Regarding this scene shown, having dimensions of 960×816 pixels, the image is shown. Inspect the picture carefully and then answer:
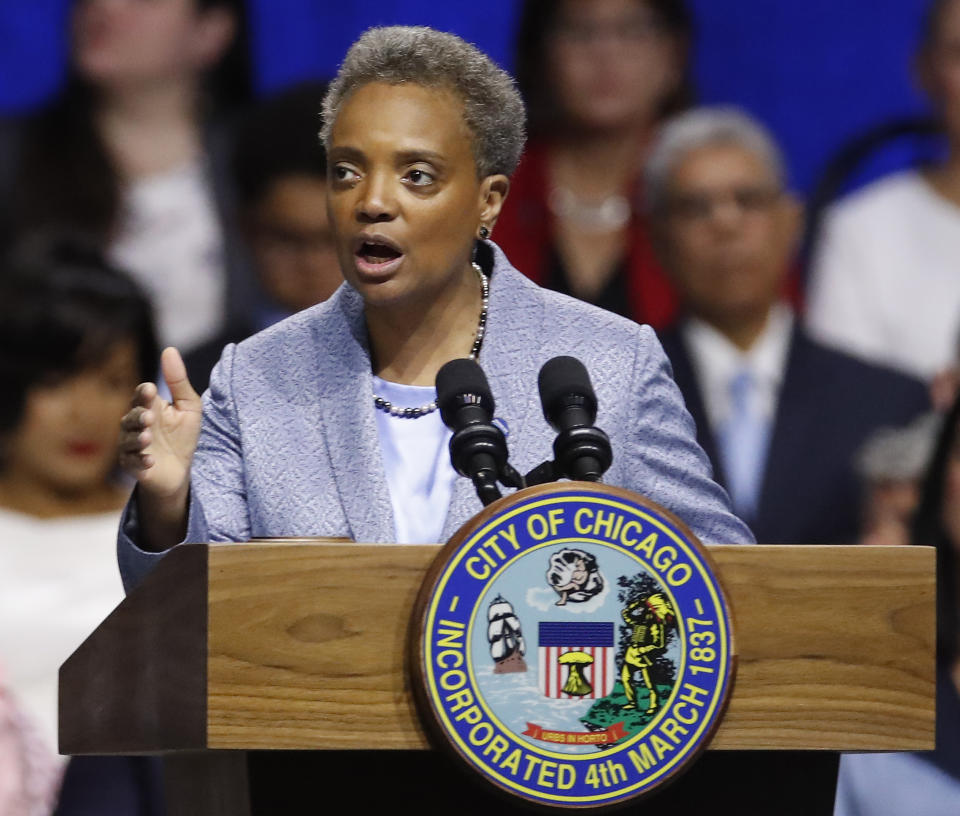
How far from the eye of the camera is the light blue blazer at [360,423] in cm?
208

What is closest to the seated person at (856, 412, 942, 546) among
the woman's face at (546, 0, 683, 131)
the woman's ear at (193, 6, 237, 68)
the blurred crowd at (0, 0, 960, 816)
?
the blurred crowd at (0, 0, 960, 816)

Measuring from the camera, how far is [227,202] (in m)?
4.47

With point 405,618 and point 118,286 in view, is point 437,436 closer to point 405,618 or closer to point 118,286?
point 405,618

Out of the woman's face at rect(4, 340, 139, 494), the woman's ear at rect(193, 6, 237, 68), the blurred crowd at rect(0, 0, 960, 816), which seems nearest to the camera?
the woman's face at rect(4, 340, 139, 494)

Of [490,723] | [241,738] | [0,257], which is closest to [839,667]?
[490,723]

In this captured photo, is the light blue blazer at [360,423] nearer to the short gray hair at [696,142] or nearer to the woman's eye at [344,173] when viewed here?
the woman's eye at [344,173]

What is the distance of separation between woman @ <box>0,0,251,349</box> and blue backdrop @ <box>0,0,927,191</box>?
179 mm

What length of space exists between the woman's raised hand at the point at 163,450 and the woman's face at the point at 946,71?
322 centimetres

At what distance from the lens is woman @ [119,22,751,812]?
6.77 feet

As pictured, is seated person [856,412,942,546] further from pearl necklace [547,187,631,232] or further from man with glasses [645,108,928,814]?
pearl necklace [547,187,631,232]

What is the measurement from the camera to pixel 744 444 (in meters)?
4.28

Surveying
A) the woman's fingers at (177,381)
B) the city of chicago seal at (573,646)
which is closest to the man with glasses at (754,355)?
the woman's fingers at (177,381)

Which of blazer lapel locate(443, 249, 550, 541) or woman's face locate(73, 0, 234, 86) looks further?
woman's face locate(73, 0, 234, 86)

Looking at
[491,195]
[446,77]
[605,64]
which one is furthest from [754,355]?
[446,77]
